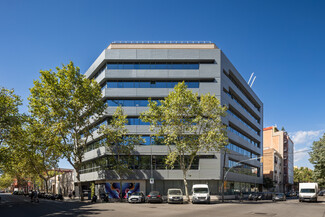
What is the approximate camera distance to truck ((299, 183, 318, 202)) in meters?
42.9

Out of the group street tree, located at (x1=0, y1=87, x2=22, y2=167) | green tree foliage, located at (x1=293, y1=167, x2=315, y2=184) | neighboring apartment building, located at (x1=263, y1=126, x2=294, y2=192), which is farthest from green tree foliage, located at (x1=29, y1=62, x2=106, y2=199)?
green tree foliage, located at (x1=293, y1=167, x2=315, y2=184)

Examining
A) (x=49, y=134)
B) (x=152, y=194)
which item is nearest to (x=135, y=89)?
(x=49, y=134)

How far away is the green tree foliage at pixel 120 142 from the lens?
43.4 metres

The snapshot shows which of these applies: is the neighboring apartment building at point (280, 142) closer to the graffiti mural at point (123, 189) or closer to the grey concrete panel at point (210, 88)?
the grey concrete panel at point (210, 88)

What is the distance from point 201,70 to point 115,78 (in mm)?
13175

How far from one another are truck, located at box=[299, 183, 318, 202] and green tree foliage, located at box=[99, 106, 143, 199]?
893 inches

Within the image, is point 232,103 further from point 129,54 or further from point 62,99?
point 62,99

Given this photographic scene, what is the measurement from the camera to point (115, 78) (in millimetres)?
49531

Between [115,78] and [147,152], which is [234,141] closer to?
[147,152]

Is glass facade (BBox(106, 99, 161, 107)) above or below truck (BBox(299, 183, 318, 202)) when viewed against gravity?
above

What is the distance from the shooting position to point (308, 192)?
4341 centimetres

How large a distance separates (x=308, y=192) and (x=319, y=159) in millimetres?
11866

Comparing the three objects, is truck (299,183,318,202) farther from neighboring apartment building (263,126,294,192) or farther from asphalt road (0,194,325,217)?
neighboring apartment building (263,126,294,192)

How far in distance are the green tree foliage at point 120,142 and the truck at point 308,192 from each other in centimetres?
2268
